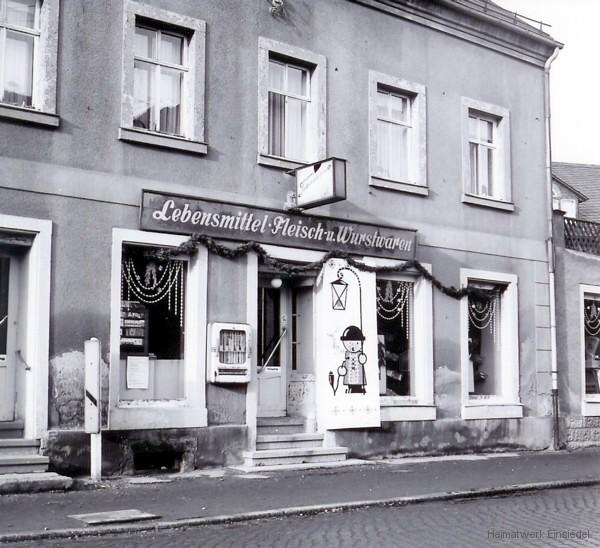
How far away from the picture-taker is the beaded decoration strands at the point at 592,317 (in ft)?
66.9

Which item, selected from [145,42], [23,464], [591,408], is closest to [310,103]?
[145,42]

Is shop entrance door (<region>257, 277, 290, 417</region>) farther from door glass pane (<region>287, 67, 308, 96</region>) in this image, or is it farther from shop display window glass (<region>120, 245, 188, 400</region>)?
door glass pane (<region>287, 67, 308, 96</region>)

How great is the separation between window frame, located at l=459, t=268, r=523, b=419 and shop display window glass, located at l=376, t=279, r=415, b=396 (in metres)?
1.12

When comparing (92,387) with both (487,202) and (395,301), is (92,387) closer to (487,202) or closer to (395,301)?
(395,301)

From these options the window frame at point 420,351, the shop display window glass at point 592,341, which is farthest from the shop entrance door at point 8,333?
the shop display window glass at point 592,341

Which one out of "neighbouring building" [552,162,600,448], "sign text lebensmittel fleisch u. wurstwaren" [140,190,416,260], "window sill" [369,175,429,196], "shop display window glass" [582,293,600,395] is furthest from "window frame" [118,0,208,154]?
"shop display window glass" [582,293,600,395]

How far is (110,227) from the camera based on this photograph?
520 inches

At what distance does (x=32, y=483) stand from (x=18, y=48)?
556cm

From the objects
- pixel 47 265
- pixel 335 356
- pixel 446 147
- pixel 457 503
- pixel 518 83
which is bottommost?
pixel 457 503

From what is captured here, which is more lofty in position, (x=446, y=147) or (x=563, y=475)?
(x=446, y=147)

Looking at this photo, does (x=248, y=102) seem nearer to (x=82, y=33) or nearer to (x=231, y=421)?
(x=82, y=33)

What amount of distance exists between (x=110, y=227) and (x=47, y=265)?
1.10 m

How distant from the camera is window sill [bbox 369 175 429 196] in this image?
650 inches

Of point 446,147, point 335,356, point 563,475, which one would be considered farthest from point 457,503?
point 446,147
